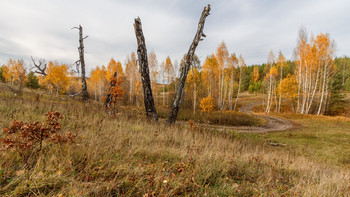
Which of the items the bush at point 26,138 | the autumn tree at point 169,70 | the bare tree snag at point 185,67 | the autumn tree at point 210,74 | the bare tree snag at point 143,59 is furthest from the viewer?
the autumn tree at point 169,70

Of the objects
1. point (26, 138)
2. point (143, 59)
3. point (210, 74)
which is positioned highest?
point (210, 74)

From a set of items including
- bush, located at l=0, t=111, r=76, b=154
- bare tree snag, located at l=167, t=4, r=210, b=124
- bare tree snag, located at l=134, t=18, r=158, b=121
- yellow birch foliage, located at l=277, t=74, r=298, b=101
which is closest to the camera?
bush, located at l=0, t=111, r=76, b=154

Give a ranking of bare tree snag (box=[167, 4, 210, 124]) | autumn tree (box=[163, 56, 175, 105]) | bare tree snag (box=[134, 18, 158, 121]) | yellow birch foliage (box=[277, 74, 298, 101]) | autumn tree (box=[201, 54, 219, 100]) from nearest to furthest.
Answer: bare tree snag (box=[134, 18, 158, 121]) → bare tree snag (box=[167, 4, 210, 124]) → yellow birch foliage (box=[277, 74, 298, 101]) → autumn tree (box=[201, 54, 219, 100]) → autumn tree (box=[163, 56, 175, 105])

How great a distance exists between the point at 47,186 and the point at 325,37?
29.9 metres

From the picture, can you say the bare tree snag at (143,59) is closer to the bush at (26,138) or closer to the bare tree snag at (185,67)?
the bare tree snag at (185,67)

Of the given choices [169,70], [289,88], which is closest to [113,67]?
[169,70]

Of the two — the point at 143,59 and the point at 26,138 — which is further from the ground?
the point at 143,59

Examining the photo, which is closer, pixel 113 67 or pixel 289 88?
pixel 289 88

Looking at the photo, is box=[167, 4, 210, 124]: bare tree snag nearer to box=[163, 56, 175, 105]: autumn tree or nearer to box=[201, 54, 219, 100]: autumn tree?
box=[201, 54, 219, 100]: autumn tree

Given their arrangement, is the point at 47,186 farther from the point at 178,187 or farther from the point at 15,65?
the point at 15,65

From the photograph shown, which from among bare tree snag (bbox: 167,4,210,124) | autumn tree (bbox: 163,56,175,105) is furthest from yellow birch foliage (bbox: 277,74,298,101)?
bare tree snag (bbox: 167,4,210,124)

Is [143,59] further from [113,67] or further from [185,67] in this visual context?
[113,67]

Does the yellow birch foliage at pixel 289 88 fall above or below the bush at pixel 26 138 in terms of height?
above

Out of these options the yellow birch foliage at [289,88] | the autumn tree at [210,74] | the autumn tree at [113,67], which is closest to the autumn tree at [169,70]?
the autumn tree at [210,74]
